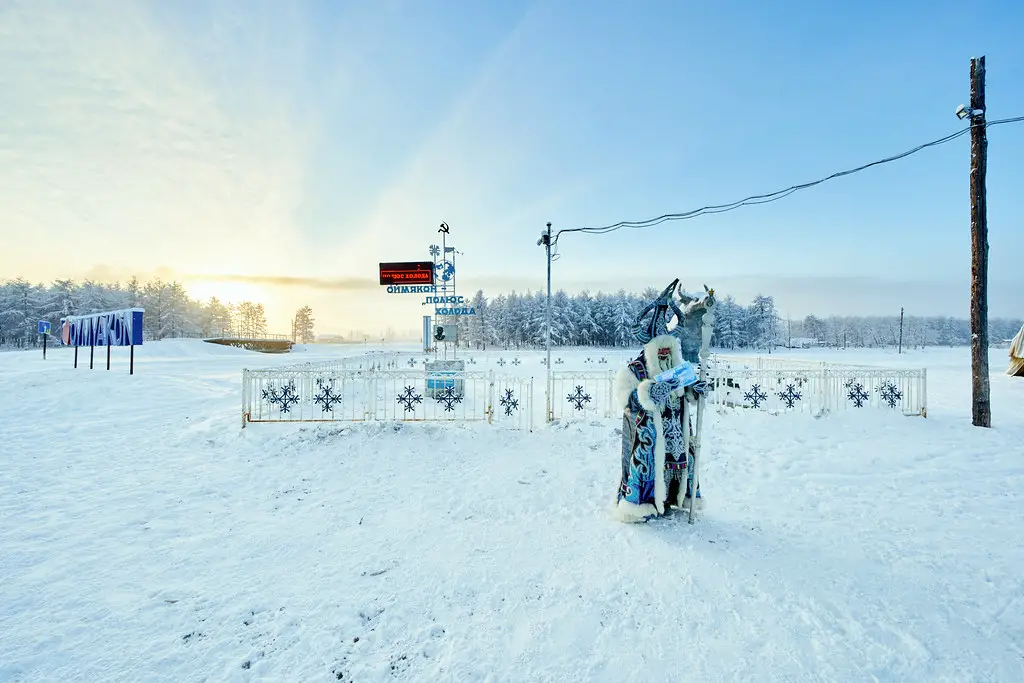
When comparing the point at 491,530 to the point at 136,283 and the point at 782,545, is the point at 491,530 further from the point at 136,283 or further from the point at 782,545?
the point at 136,283

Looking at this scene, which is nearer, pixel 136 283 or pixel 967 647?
pixel 967 647

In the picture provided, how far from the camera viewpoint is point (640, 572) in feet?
13.9

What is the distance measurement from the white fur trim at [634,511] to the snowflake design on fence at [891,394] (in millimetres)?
10170

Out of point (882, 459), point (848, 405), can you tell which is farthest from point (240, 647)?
point (848, 405)

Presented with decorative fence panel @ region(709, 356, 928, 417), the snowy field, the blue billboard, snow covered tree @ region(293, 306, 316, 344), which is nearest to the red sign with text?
the snowy field

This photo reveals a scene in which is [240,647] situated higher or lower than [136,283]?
lower

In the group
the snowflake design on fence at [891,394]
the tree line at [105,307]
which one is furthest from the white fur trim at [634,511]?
the tree line at [105,307]

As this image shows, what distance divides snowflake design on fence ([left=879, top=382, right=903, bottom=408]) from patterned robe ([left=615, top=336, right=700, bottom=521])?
9680mm

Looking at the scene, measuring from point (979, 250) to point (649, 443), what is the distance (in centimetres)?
1078

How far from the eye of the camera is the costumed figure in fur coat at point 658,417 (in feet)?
16.7

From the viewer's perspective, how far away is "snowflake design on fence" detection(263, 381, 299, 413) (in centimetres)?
1007

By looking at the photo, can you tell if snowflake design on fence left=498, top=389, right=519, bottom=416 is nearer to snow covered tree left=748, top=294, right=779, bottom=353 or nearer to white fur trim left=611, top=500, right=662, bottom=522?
white fur trim left=611, top=500, right=662, bottom=522

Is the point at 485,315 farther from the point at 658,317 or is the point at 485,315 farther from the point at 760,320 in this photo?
the point at 658,317

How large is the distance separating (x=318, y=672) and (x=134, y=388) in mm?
16856
